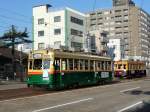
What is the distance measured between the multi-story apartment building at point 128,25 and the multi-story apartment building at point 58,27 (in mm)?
49253

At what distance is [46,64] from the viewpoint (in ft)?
87.2

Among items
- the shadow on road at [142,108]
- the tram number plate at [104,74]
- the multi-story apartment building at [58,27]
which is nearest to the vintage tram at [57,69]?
the tram number plate at [104,74]

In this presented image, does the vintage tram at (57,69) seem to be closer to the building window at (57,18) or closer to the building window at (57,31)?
the building window at (57,18)

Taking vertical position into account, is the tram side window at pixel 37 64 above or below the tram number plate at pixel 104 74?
above

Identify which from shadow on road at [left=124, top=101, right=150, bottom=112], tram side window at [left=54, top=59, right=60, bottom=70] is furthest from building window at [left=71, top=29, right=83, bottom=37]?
shadow on road at [left=124, top=101, right=150, bottom=112]

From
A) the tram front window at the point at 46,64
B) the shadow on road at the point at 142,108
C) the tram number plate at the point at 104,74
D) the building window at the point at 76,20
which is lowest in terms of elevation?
the shadow on road at the point at 142,108

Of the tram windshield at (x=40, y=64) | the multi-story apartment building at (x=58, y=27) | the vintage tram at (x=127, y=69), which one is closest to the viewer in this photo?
the tram windshield at (x=40, y=64)

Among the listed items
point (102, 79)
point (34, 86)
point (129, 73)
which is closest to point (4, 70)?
point (129, 73)

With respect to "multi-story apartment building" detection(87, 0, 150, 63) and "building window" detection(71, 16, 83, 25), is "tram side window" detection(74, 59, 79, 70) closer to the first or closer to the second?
"building window" detection(71, 16, 83, 25)

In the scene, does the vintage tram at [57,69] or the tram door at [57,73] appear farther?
the tram door at [57,73]

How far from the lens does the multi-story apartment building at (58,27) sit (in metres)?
88.9

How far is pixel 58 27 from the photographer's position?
90688mm

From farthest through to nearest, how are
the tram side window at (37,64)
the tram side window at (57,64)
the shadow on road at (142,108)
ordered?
1. the tram side window at (37,64)
2. the tram side window at (57,64)
3. the shadow on road at (142,108)

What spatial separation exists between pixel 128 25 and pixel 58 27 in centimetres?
5756
